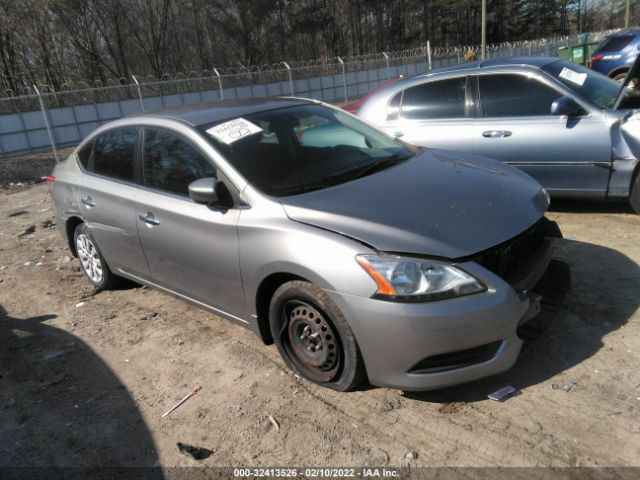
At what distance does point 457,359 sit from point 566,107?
11.5 feet

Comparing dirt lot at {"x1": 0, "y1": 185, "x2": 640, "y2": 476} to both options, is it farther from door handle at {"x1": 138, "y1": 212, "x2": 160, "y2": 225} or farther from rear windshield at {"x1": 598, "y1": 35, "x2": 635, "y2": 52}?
rear windshield at {"x1": 598, "y1": 35, "x2": 635, "y2": 52}

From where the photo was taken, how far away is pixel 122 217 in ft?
13.7

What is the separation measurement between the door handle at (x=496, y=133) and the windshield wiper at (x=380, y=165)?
2.06 meters

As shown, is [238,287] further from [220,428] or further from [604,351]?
[604,351]

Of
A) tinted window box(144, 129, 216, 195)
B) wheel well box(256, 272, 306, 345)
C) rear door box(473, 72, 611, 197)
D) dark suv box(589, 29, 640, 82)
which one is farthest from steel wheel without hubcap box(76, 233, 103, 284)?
dark suv box(589, 29, 640, 82)

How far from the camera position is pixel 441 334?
2.54m

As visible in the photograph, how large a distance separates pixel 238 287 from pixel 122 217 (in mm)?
1463

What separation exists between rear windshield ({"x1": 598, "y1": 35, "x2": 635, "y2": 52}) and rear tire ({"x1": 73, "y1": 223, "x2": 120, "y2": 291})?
1456 centimetres

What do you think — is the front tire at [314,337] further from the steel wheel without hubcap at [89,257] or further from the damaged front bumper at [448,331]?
the steel wheel without hubcap at [89,257]

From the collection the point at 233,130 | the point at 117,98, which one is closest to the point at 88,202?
the point at 233,130

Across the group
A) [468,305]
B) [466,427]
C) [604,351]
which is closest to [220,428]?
[466,427]

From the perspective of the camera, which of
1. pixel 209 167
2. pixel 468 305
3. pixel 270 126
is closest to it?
pixel 468 305

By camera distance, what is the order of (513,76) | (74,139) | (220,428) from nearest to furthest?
1. (220,428)
2. (513,76)
3. (74,139)

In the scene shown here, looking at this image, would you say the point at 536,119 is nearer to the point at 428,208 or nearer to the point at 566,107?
the point at 566,107
